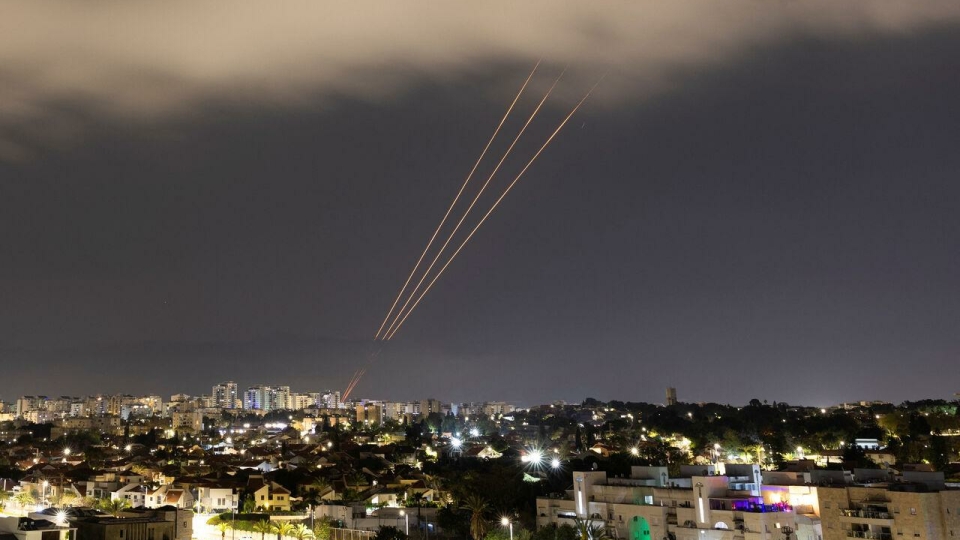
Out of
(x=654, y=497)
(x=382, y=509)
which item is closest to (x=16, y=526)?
(x=382, y=509)

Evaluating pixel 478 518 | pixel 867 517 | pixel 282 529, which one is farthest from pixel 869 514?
pixel 282 529

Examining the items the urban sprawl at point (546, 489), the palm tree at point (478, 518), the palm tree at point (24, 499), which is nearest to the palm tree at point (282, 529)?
the urban sprawl at point (546, 489)

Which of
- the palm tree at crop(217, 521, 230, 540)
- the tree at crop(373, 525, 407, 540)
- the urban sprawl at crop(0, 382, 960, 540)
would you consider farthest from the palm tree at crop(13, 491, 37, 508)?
the tree at crop(373, 525, 407, 540)

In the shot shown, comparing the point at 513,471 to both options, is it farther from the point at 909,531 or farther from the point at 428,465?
the point at 909,531

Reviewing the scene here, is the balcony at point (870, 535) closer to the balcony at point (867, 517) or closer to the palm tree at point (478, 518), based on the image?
the balcony at point (867, 517)

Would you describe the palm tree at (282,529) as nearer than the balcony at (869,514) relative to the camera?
No

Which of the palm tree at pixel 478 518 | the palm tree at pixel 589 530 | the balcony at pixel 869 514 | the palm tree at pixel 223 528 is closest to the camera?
the balcony at pixel 869 514
